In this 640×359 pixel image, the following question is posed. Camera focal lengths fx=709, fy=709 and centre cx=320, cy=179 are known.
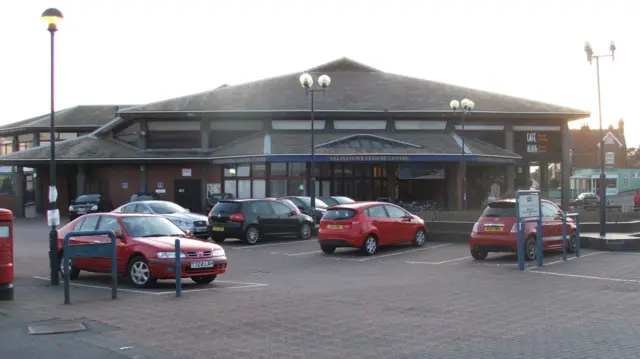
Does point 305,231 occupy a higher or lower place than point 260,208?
lower

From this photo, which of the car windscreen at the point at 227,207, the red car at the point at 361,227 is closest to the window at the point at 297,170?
the car windscreen at the point at 227,207

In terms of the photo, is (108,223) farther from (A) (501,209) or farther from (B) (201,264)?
(A) (501,209)

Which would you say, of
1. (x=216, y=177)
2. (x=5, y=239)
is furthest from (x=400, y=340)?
(x=216, y=177)

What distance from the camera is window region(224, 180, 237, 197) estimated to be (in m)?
44.8

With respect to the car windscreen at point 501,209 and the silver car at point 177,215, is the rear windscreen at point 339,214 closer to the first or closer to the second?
the car windscreen at point 501,209

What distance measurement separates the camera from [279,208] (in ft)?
85.6

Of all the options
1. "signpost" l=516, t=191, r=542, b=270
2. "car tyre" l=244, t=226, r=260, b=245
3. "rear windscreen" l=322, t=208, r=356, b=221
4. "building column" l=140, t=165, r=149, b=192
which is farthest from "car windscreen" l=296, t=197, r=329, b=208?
"building column" l=140, t=165, r=149, b=192

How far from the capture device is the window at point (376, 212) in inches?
827

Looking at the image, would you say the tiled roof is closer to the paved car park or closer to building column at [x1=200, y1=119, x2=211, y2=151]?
building column at [x1=200, y1=119, x2=211, y2=151]

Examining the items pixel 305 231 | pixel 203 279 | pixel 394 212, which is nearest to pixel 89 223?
pixel 203 279

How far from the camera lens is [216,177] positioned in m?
46.5

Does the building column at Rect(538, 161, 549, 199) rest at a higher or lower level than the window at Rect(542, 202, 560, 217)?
higher

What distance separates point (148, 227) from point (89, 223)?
5.20 feet

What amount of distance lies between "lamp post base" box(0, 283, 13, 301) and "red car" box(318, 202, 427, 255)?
409 inches
